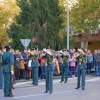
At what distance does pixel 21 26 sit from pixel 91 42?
87.9 feet

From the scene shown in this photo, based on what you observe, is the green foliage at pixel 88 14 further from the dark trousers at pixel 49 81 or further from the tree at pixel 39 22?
the dark trousers at pixel 49 81

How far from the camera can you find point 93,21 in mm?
35500

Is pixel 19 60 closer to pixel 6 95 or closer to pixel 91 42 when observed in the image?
pixel 6 95

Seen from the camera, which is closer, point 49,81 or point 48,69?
point 49,81

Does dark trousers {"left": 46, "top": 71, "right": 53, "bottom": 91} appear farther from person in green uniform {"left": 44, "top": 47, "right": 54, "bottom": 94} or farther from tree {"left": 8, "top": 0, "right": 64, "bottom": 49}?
tree {"left": 8, "top": 0, "right": 64, "bottom": 49}

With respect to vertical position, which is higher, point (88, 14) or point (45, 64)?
point (88, 14)

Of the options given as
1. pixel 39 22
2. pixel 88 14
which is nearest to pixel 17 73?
pixel 39 22

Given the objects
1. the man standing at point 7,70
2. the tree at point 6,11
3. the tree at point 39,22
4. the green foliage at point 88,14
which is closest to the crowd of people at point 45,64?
the man standing at point 7,70

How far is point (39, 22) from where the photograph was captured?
3262 cm

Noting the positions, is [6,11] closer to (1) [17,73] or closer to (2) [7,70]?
(1) [17,73]

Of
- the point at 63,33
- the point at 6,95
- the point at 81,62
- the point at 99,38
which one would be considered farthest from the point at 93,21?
the point at 6,95

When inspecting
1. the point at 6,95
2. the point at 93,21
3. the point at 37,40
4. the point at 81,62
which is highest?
the point at 93,21

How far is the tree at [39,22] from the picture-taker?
105ft

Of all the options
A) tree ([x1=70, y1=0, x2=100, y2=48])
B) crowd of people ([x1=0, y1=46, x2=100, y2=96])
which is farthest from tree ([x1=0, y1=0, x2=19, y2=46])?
crowd of people ([x1=0, y1=46, x2=100, y2=96])
